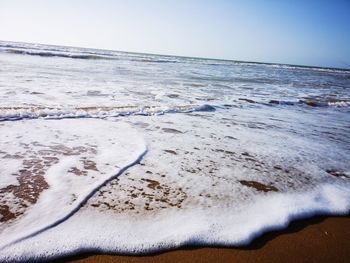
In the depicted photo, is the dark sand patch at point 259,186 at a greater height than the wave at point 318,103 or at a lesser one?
greater

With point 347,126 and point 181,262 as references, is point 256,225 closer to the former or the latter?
point 181,262

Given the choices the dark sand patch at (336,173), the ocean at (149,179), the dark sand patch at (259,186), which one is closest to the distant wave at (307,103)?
the ocean at (149,179)

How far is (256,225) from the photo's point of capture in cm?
220

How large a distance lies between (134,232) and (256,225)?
0.91 metres

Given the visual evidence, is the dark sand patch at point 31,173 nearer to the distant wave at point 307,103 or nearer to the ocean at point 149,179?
the ocean at point 149,179

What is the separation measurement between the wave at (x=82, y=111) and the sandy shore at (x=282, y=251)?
353 centimetres

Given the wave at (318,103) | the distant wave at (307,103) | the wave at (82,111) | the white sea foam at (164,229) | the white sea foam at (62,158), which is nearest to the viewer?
the white sea foam at (164,229)

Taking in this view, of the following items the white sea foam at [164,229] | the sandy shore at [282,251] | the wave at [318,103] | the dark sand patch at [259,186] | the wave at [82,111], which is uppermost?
the white sea foam at [164,229]

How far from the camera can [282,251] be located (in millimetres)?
1963

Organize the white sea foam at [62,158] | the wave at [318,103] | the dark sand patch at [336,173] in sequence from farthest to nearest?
the wave at [318,103], the dark sand patch at [336,173], the white sea foam at [62,158]

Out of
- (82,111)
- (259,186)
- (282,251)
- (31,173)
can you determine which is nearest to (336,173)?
(259,186)

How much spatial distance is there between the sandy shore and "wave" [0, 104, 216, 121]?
11.6ft

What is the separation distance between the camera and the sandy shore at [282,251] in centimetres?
180

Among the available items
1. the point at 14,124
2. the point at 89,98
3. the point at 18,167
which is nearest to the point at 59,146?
the point at 18,167
